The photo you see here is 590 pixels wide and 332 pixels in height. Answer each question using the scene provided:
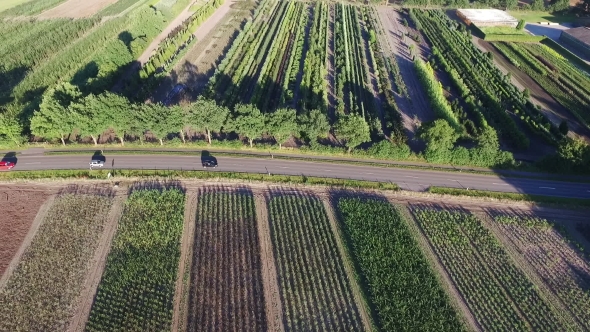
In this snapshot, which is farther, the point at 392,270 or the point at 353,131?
the point at 353,131

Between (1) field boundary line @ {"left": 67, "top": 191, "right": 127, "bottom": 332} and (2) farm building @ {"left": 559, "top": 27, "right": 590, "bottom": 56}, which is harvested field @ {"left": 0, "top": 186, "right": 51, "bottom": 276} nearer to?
(1) field boundary line @ {"left": 67, "top": 191, "right": 127, "bottom": 332}

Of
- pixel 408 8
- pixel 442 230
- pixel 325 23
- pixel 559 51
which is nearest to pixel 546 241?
pixel 442 230

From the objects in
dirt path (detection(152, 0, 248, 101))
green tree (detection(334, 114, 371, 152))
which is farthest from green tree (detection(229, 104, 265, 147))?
dirt path (detection(152, 0, 248, 101))

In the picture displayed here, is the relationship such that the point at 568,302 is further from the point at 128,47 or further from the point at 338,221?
the point at 128,47

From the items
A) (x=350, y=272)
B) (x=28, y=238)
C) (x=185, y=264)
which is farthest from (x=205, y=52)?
(x=350, y=272)

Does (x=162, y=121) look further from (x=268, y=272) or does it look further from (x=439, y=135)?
(x=439, y=135)

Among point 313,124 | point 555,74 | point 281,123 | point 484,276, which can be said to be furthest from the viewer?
point 555,74
